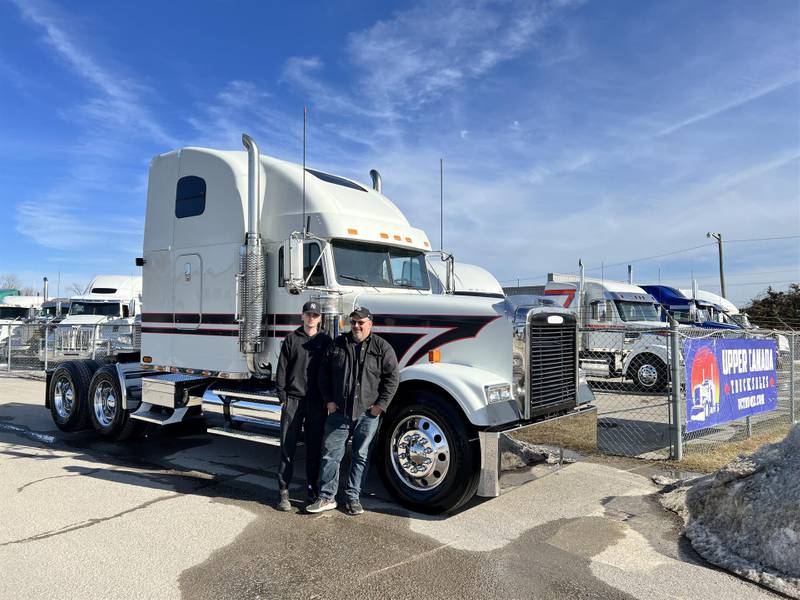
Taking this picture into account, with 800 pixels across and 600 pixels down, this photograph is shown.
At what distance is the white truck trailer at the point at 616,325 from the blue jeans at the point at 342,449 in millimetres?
9253

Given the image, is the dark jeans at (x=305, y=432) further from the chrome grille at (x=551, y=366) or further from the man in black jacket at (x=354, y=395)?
the chrome grille at (x=551, y=366)

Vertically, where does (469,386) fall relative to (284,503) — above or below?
above

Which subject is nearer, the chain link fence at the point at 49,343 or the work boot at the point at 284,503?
the work boot at the point at 284,503

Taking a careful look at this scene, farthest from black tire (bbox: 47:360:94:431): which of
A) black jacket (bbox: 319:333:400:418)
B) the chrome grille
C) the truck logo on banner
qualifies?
the truck logo on banner

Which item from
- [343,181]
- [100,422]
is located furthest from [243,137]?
[100,422]

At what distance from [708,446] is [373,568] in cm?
589

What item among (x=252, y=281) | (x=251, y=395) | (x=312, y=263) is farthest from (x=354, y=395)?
(x=252, y=281)

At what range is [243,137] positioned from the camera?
705 centimetres

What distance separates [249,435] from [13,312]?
93.1 feet

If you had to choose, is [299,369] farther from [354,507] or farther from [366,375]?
[354,507]

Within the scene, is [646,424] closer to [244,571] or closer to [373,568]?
[373,568]

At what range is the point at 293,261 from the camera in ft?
20.5

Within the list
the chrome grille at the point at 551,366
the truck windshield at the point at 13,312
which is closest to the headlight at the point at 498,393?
the chrome grille at the point at 551,366

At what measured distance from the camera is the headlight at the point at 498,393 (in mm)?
5145
